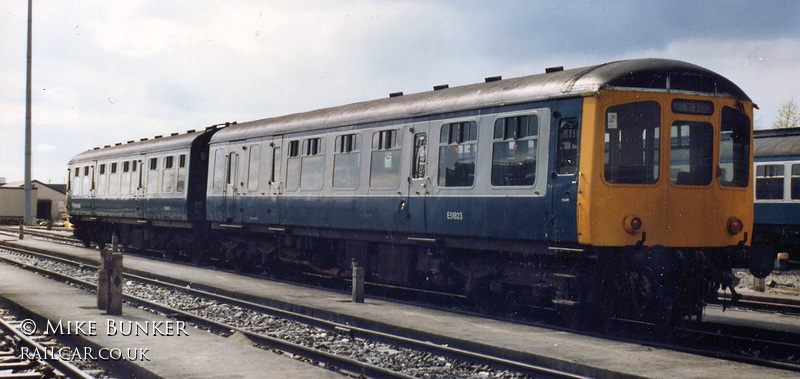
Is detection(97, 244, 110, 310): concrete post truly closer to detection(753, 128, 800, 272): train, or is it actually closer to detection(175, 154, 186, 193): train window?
detection(175, 154, 186, 193): train window

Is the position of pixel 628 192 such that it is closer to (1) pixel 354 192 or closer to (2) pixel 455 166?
(2) pixel 455 166

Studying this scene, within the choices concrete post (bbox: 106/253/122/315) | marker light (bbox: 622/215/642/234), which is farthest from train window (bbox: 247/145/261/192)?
marker light (bbox: 622/215/642/234)

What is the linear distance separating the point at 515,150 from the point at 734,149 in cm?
299

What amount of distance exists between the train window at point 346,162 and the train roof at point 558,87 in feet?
1.20

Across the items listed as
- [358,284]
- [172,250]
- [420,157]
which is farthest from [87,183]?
[420,157]

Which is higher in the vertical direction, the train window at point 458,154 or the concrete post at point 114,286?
the train window at point 458,154

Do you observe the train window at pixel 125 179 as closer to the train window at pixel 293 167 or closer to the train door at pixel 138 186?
the train door at pixel 138 186

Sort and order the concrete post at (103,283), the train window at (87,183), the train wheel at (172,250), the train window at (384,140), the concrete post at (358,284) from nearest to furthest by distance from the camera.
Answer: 1. the concrete post at (103,283)
2. the concrete post at (358,284)
3. the train window at (384,140)
4. the train wheel at (172,250)
5. the train window at (87,183)

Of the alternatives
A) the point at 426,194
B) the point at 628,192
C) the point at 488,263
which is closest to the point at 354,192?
the point at 426,194

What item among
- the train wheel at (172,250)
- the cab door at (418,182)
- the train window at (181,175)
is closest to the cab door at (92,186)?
the train wheel at (172,250)

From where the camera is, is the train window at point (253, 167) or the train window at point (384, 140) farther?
the train window at point (253, 167)

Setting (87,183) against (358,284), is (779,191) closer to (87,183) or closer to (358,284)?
(358,284)

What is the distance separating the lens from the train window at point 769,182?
2313cm

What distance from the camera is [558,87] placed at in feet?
38.5
